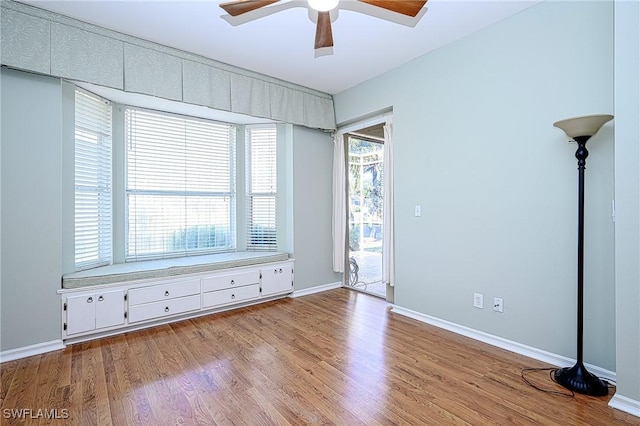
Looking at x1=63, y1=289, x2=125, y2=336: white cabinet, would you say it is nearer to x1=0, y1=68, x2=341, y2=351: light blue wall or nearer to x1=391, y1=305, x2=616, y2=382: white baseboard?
x1=0, y1=68, x2=341, y2=351: light blue wall

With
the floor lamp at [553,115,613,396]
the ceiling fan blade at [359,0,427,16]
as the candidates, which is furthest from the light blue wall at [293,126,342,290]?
the floor lamp at [553,115,613,396]

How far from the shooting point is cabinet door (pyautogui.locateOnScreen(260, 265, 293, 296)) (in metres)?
3.93

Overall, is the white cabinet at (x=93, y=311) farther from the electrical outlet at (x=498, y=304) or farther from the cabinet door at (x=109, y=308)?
the electrical outlet at (x=498, y=304)

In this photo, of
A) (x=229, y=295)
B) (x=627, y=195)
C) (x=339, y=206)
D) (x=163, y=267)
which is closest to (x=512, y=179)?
(x=627, y=195)

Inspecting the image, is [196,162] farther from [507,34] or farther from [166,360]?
[507,34]

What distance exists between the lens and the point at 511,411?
1.81 m

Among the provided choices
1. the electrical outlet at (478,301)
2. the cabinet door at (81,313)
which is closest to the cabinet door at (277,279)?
the cabinet door at (81,313)

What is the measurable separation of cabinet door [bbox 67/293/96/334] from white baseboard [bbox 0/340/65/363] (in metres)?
0.12

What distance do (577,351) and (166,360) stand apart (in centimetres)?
→ 298

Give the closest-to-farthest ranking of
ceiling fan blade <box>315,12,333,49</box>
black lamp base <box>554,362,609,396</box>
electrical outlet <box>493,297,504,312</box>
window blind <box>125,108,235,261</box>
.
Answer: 1. black lamp base <box>554,362,609,396</box>
2. ceiling fan blade <box>315,12,333,49</box>
3. electrical outlet <box>493,297,504,312</box>
4. window blind <box>125,108,235,261</box>

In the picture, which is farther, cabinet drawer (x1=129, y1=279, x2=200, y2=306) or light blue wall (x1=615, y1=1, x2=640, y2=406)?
cabinet drawer (x1=129, y1=279, x2=200, y2=306)

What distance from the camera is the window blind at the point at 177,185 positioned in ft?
11.8

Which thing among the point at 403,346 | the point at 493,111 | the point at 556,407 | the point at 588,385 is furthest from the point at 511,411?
the point at 493,111

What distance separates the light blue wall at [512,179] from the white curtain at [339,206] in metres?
1.09
